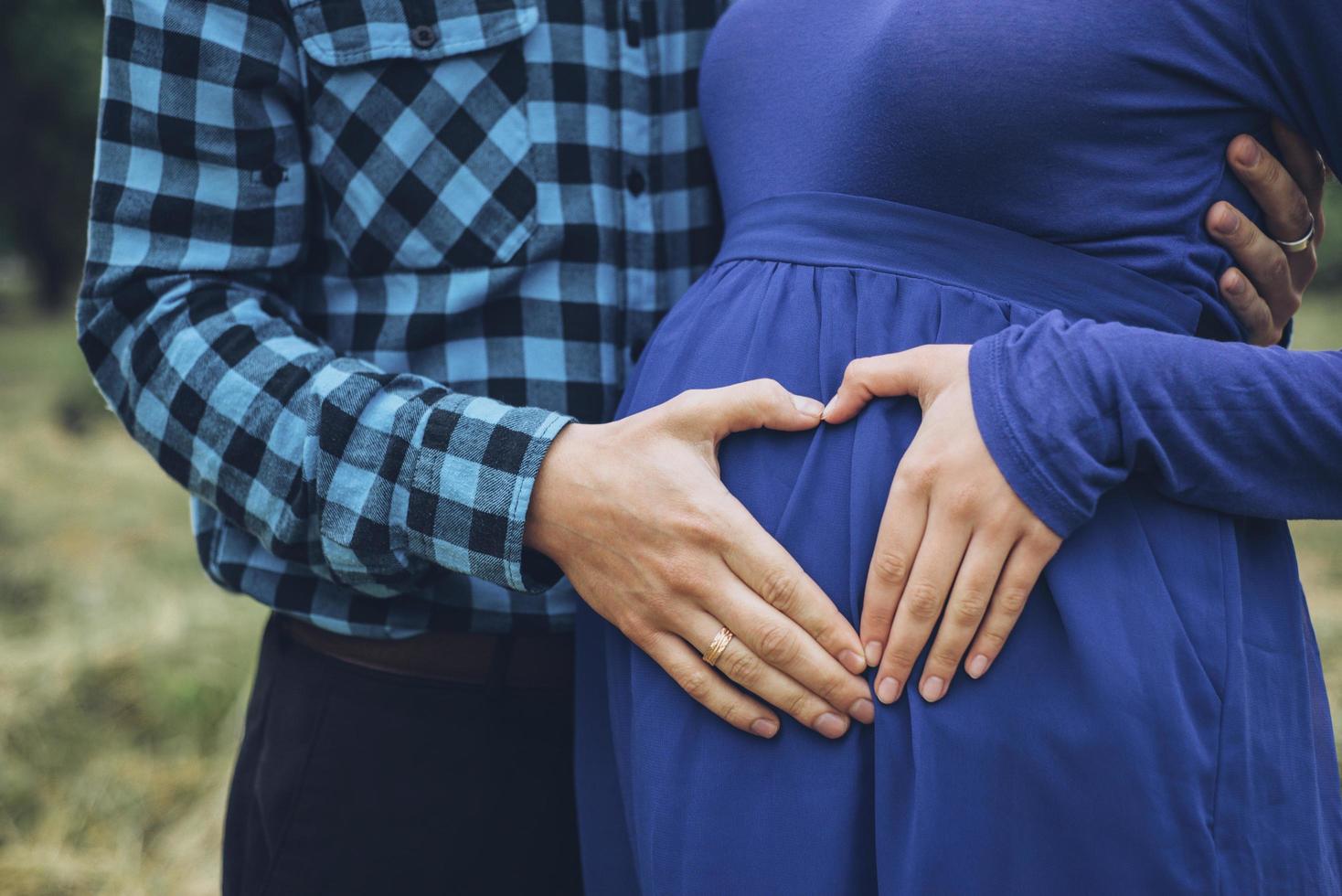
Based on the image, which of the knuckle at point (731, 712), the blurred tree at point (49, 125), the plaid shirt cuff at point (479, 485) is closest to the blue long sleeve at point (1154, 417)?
the knuckle at point (731, 712)

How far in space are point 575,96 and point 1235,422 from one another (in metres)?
0.80

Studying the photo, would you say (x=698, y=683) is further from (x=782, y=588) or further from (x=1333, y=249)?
(x=1333, y=249)

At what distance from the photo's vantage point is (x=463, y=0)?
1.17 meters

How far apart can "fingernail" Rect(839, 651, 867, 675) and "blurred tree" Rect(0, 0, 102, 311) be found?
914 centimetres

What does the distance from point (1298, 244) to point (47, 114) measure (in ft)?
32.5

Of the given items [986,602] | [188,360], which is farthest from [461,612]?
[986,602]

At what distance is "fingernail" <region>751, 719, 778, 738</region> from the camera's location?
0.90 metres

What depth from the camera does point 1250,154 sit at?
0.96 meters

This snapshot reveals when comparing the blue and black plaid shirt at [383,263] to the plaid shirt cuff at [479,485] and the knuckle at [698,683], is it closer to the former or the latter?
the plaid shirt cuff at [479,485]

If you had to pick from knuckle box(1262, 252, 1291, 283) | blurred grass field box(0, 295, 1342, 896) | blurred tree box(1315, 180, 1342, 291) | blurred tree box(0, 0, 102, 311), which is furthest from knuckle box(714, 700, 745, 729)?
blurred tree box(1315, 180, 1342, 291)

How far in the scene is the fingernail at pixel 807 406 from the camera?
0.95m

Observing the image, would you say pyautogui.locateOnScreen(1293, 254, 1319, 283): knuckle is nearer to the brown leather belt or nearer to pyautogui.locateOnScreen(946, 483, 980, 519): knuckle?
pyautogui.locateOnScreen(946, 483, 980, 519): knuckle

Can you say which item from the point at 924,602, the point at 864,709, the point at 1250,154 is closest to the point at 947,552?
the point at 924,602

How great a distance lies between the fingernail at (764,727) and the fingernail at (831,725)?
0.14 feet
